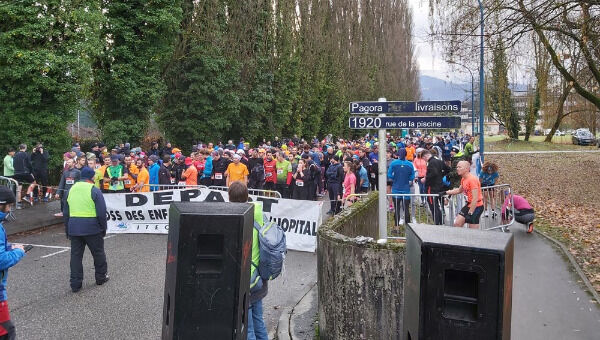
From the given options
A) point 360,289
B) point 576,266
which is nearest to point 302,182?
point 576,266

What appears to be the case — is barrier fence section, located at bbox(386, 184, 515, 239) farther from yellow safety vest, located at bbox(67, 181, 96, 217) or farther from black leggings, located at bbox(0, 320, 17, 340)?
black leggings, located at bbox(0, 320, 17, 340)

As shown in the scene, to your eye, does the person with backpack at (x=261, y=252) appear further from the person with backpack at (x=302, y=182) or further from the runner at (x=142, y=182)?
the person with backpack at (x=302, y=182)

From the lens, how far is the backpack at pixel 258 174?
45.0 ft

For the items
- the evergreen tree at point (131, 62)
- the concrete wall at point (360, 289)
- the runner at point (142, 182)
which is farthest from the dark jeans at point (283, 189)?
the evergreen tree at point (131, 62)

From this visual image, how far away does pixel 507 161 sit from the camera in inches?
1292

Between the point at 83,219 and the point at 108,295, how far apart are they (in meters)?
1.12

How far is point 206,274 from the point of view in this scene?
11.2 feet

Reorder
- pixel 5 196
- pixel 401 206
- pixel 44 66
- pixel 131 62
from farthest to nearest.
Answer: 1. pixel 131 62
2. pixel 44 66
3. pixel 401 206
4. pixel 5 196

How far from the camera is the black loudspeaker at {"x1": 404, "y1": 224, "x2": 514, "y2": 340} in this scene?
8.80ft

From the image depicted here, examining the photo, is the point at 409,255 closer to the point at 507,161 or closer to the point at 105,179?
the point at 105,179

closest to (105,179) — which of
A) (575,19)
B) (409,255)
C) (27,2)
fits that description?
(27,2)

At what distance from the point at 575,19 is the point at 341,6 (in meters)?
33.9

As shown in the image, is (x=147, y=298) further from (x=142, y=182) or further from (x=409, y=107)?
(x=142, y=182)

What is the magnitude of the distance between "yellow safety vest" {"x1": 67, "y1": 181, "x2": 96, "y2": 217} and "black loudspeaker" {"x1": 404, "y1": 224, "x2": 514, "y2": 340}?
5.59 m
